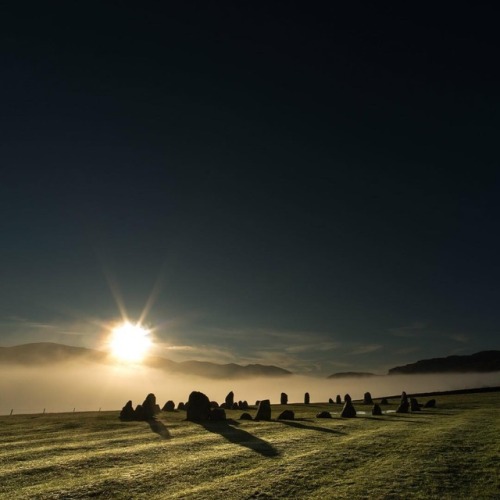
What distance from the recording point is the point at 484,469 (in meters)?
18.4

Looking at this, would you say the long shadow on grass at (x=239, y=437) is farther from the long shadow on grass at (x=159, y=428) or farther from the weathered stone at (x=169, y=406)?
the weathered stone at (x=169, y=406)

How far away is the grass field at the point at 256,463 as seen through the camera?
16219mm

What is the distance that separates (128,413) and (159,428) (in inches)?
399

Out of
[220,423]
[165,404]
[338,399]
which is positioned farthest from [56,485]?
[338,399]

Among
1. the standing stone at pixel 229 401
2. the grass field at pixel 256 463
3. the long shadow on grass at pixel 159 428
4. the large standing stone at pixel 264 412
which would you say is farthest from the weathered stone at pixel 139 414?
the standing stone at pixel 229 401

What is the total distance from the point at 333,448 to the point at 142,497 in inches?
A: 474

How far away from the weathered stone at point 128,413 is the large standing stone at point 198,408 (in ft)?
20.5

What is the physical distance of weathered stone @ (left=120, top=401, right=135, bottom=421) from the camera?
42.1 metres

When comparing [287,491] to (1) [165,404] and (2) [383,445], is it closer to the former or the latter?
(2) [383,445]

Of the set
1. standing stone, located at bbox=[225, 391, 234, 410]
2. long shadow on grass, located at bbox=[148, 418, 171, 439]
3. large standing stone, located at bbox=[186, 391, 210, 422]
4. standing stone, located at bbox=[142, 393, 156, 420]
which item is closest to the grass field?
long shadow on grass, located at bbox=[148, 418, 171, 439]

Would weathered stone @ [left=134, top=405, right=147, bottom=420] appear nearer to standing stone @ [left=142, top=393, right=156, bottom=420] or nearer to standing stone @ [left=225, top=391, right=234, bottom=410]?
standing stone @ [left=142, top=393, right=156, bottom=420]

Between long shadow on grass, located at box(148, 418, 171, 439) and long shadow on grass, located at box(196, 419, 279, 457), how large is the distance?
11.2 ft

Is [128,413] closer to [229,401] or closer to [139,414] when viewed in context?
[139,414]

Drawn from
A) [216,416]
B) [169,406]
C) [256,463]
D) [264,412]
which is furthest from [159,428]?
[169,406]
